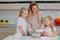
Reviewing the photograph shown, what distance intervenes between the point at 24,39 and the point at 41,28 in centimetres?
13

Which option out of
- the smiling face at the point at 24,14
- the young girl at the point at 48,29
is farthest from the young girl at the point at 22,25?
the young girl at the point at 48,29

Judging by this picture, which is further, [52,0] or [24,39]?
[52,0]

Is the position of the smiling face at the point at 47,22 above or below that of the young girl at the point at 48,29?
above

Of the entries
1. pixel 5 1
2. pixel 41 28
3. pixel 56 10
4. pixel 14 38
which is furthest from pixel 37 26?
pixel 5 1

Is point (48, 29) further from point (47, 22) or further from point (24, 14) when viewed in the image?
A: point (24, 14)

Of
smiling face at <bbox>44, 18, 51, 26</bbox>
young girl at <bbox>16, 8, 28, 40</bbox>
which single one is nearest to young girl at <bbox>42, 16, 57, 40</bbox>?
smiling face at <bbox>44, 18, 51, 26</bbox>

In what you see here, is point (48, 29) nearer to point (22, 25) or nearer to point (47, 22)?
point (47, 22)

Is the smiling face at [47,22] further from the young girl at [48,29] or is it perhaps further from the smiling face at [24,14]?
the smiling face at [24,14]

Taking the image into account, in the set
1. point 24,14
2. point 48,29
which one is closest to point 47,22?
point 48,29

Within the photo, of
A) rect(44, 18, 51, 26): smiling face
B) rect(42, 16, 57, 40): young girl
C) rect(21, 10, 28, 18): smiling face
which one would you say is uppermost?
rect(21, 10, 28, 18): smiling face

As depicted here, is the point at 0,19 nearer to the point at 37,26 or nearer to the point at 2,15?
the point at 2,15

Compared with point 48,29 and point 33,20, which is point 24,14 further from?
point 48,29

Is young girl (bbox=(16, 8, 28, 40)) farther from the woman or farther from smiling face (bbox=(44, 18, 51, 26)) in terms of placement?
smiling face (bbox=(44, 18, 51, 26))

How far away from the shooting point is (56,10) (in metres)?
1.69
